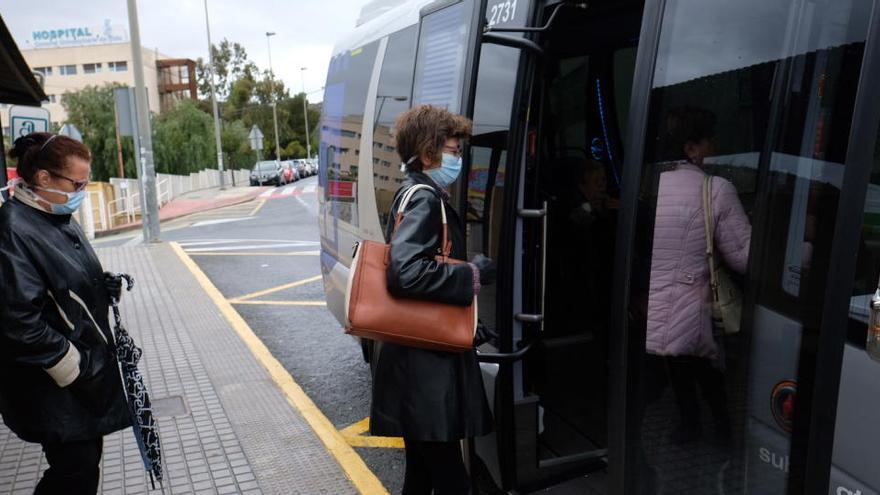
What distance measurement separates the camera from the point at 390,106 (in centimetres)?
443

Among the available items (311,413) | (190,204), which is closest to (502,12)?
(311,413)

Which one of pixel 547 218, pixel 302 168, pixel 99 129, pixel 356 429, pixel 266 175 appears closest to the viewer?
pixel 547 218

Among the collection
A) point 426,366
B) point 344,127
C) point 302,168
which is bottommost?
point 302,168

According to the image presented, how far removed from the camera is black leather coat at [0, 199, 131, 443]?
2438 millimetres

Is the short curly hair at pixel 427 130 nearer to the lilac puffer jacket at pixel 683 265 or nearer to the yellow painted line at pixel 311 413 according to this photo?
the lilac puffer jacket at pixel 683 265

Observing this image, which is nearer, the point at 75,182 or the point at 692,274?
the point at 692,274

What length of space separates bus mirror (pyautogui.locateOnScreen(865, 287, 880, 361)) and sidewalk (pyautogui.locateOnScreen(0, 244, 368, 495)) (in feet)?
8.85

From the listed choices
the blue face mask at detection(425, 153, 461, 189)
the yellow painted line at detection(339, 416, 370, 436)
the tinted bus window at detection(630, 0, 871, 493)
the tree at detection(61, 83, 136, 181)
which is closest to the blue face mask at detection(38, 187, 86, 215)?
the blue face mask at detection(425, 153, 461, 189)

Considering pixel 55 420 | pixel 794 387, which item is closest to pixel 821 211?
pixel 794 387

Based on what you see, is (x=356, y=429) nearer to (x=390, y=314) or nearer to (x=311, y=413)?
(x=311, y=413)

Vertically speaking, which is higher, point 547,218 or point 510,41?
point 510,41

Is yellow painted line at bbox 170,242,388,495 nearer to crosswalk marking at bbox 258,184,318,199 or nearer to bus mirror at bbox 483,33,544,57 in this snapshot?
bus mirror at bbox 483,33,544,57

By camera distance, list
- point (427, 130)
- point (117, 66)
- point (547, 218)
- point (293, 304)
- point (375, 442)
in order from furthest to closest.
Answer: point (117, 66), point (293, 304), point (375, 442), point (547, 218), point (427, 130)

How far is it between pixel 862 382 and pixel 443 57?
Answer: 2605 mm
